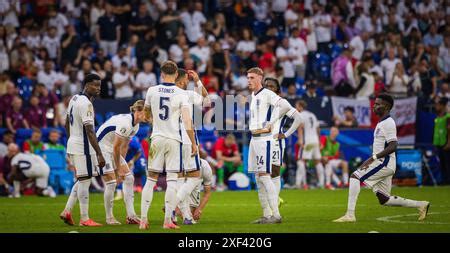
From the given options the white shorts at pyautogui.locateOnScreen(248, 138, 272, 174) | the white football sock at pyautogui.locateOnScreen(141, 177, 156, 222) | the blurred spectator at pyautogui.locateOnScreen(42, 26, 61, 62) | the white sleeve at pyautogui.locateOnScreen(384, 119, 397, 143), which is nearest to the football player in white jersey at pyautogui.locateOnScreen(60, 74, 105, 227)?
the white football sock at pyautogui.locateOnScreen(141, 177, 156, 222)

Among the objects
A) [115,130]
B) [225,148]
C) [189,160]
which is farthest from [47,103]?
[189,160]

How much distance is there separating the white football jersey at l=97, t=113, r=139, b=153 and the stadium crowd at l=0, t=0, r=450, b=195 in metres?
9.83

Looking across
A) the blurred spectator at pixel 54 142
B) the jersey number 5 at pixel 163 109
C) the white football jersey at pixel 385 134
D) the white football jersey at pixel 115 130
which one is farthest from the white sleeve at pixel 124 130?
the blurred spectator at pixel 54 142

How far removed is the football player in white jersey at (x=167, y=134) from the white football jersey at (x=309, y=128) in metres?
12.5

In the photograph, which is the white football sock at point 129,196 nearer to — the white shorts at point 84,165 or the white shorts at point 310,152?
the white shorts at point 84,165

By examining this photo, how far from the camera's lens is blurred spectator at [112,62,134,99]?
27.9 metres

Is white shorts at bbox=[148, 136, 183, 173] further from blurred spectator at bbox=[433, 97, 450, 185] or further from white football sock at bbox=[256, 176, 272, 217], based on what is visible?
blurred spectator at bbox=[433, 97, 450, 185]

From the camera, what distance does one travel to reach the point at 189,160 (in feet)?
48.9

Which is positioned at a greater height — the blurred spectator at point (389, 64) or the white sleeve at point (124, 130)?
the blurred spectator at point (389, 64)

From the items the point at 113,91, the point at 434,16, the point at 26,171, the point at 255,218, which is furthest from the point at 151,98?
the point at 434,16

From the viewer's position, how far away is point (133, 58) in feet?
96.4

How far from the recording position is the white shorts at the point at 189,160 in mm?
14679
